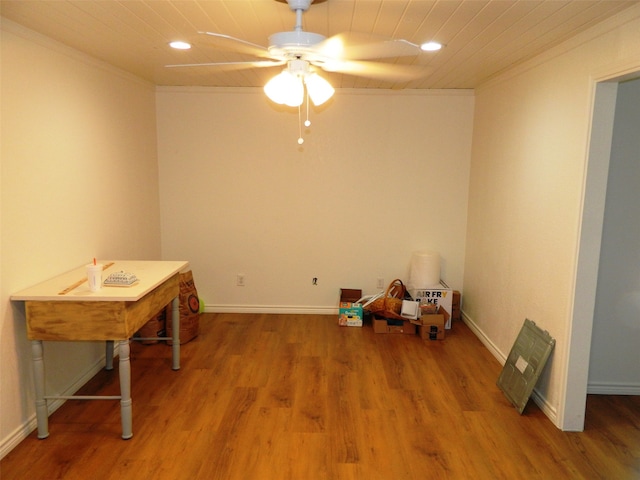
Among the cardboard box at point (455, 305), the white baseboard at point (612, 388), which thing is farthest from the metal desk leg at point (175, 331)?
the white baseboard at point (612, 388)

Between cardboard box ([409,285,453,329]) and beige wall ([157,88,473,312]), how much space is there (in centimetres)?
39

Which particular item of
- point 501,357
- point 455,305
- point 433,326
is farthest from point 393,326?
point 501,357

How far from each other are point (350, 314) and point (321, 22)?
2875 mm

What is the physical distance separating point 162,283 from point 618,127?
3.18 metres

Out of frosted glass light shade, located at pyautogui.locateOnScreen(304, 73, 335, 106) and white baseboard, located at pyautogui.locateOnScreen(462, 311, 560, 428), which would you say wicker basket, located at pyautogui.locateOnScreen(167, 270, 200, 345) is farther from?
white baseboard, located at pyautogui.locateOnScreen(462, 311, 560, 428)

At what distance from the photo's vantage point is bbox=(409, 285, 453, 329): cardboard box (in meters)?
4.54

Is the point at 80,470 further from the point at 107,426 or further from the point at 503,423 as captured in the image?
the point at 503,423

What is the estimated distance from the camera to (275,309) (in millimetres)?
4957

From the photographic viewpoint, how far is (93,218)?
3402 mm

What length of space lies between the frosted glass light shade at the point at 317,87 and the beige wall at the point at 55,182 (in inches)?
65.3

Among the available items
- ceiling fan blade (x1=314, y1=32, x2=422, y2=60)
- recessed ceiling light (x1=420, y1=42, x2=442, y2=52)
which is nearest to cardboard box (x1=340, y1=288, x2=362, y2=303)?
recessed ceiling light (x1=420, y1=42, x2=442, y2=52)

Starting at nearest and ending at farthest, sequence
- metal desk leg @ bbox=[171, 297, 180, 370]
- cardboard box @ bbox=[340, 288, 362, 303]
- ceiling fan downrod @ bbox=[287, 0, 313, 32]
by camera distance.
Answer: ceiling fan downrod @ bbox=[287, 0, 313, 32]
metal desk leg @ bbox=[171, 297, 180, 370]
cardboard box @ bbox=[340, 288, 362, 303]

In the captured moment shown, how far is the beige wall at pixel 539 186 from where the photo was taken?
8.59 ft

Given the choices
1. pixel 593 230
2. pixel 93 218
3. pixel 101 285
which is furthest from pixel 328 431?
pixel 93 218
